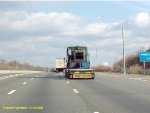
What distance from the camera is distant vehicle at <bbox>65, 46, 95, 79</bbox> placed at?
39.8 metres

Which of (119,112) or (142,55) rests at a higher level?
(142,55)

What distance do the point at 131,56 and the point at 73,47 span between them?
6500 cm

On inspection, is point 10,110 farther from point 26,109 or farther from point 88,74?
point 88,74

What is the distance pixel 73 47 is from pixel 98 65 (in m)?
63.0

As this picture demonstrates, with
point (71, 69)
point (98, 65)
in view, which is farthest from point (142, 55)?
point (98, 65)

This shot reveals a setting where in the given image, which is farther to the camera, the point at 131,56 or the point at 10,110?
the point at 131,56

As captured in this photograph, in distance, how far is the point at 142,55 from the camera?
61.2 metres

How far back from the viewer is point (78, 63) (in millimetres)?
Result: 42250

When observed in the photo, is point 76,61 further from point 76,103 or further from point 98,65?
point 98,65

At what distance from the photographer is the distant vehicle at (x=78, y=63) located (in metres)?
39.8

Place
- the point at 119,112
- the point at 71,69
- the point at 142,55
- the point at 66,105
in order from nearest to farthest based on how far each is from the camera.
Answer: the point at 119,112
the point at 66,105
the point at 71,69
the point at 142,55

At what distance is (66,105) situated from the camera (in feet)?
51.4

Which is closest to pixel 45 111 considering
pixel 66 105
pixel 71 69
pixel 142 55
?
pixel 66 105

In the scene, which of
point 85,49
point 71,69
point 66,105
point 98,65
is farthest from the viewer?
point 98,65
